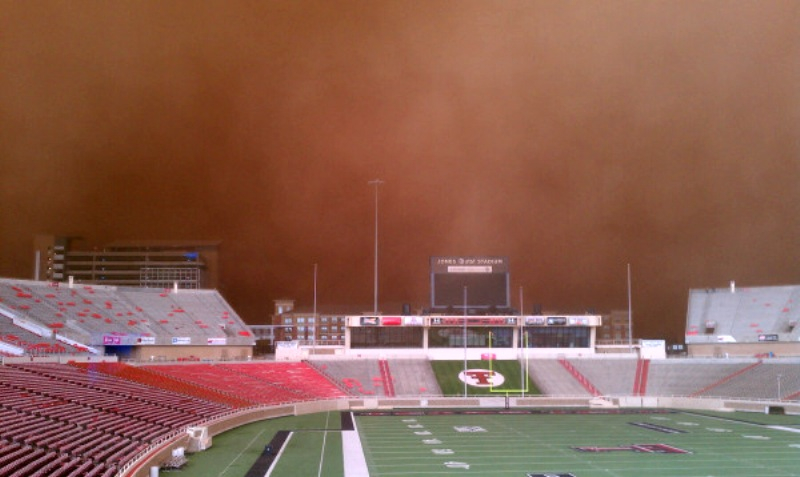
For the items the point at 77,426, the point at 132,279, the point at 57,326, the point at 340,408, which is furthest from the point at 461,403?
the point at 132,279

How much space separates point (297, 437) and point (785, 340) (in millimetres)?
43576

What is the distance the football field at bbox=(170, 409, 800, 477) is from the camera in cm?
2712

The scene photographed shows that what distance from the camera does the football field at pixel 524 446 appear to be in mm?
27125

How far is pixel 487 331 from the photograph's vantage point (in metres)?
64.4

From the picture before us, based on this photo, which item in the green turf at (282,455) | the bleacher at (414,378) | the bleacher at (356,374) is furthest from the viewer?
the bleacher at (414,378)

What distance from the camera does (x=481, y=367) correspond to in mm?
62281

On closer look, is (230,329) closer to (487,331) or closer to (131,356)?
(131,356)

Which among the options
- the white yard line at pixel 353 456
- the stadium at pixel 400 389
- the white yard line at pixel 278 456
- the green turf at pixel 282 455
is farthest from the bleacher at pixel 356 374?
the white yard line at pixel 278 456

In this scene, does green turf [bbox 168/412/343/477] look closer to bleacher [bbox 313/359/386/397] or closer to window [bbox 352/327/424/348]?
bleacher [bbox 313/359/386/397]

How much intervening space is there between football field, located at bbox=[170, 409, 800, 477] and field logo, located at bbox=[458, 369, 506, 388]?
11375mm

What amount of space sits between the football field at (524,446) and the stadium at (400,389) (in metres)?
0.17

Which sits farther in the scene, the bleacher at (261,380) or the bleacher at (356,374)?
the bleacher at (356,374)

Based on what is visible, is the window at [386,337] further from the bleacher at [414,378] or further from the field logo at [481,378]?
the field logo at [481,378]

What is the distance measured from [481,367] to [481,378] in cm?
→ 216
